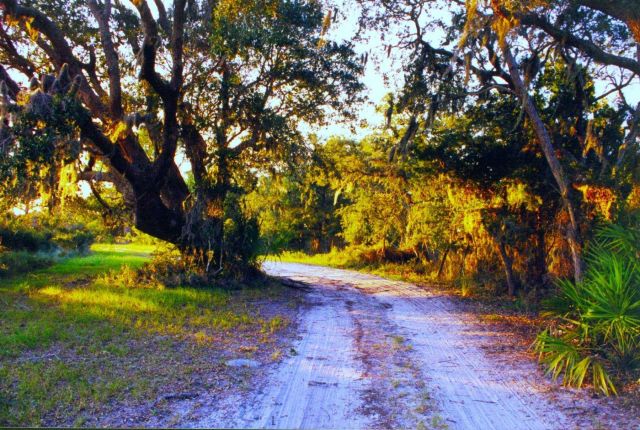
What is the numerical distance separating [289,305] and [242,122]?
5446 millimetres

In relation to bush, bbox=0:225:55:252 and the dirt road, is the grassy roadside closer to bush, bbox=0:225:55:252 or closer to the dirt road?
the dirt road

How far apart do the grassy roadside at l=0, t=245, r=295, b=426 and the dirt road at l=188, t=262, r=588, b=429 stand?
2.29 feet

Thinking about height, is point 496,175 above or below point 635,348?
above

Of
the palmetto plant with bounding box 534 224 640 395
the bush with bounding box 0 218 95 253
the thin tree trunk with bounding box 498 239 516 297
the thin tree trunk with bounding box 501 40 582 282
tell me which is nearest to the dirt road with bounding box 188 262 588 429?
the palmetto plant with bounding box 534 224 640 395

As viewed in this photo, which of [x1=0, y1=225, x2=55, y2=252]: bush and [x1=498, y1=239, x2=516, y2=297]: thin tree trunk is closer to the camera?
[x1=498, y1=239, x2=516, y2=297]: thin tree trunk

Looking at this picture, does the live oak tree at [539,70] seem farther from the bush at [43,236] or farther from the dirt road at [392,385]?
the bush at [43,236]

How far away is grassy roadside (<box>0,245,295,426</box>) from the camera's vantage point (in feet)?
20.0

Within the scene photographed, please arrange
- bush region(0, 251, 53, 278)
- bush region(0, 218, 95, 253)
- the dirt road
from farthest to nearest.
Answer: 1. bush region(0, 218, 95, 253)
2. bush region(0, 251, 53, 278)
3. the dirt road

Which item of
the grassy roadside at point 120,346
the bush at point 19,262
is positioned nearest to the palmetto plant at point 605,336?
the grassy roadside at point 120,346

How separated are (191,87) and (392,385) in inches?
431

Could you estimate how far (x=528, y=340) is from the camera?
32.3 ft

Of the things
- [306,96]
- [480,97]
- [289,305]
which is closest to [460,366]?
[289,305]

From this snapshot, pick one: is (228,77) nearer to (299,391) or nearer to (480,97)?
(480,97)

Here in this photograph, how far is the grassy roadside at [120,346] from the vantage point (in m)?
6.10
